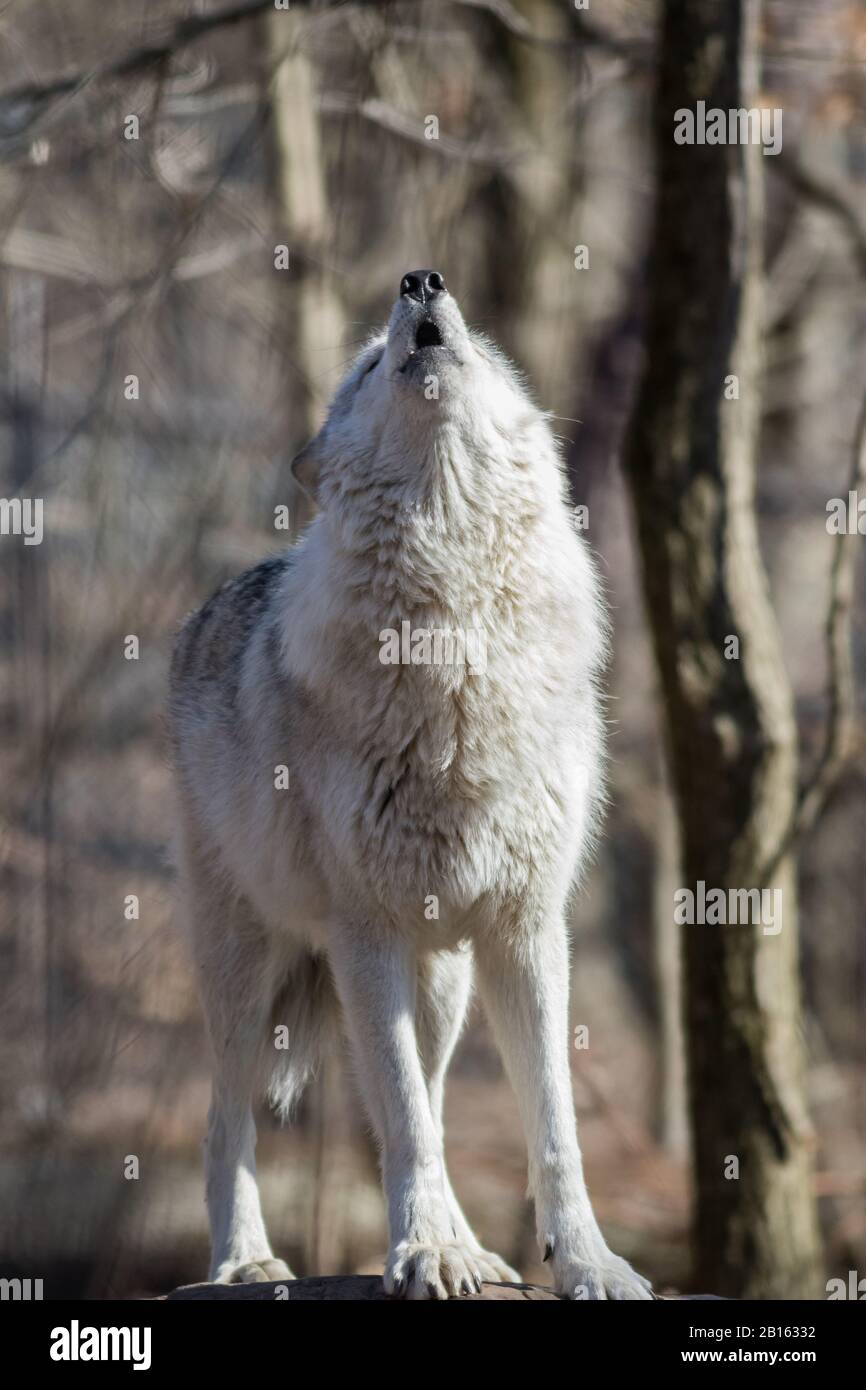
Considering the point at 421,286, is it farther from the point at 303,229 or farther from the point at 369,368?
the point at 303,229

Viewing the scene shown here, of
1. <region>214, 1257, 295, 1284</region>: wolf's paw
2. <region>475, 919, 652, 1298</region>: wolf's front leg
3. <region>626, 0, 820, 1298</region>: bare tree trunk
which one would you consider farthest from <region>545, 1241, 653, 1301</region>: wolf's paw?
<region>626, 0, 820, 1298</region>: bare tree trunk

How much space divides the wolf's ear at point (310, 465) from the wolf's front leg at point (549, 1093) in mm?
1383

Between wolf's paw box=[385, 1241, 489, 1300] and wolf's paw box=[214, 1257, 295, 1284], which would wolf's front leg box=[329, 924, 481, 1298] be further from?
wolf's paw box=[214, 1257, 295, 1284]

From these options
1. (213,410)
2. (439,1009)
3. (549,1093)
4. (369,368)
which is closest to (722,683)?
(439,1009)

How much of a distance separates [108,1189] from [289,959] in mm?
5134

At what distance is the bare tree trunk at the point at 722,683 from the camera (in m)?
7.06

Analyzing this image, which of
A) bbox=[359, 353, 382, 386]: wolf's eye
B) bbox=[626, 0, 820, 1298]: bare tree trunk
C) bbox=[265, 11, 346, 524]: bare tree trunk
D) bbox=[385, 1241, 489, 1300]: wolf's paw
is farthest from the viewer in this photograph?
bbox=[265, 11, 346, 524]: bare tree trunk

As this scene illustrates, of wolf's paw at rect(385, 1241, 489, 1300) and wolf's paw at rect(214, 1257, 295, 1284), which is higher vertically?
wolf's paw at rect(385, 1241, 489, 1300)

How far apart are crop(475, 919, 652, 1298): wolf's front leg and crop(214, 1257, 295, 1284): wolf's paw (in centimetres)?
99

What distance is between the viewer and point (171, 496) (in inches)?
365

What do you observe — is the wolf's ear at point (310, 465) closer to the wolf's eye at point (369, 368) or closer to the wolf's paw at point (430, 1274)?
the wolf's eye at point (369, 368)

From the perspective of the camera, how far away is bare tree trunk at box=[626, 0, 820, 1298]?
706 centimetres

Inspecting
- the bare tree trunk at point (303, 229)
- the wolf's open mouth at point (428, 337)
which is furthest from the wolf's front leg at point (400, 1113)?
the bare tree trunk at point (303, 229)

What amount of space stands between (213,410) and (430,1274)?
788 cm
